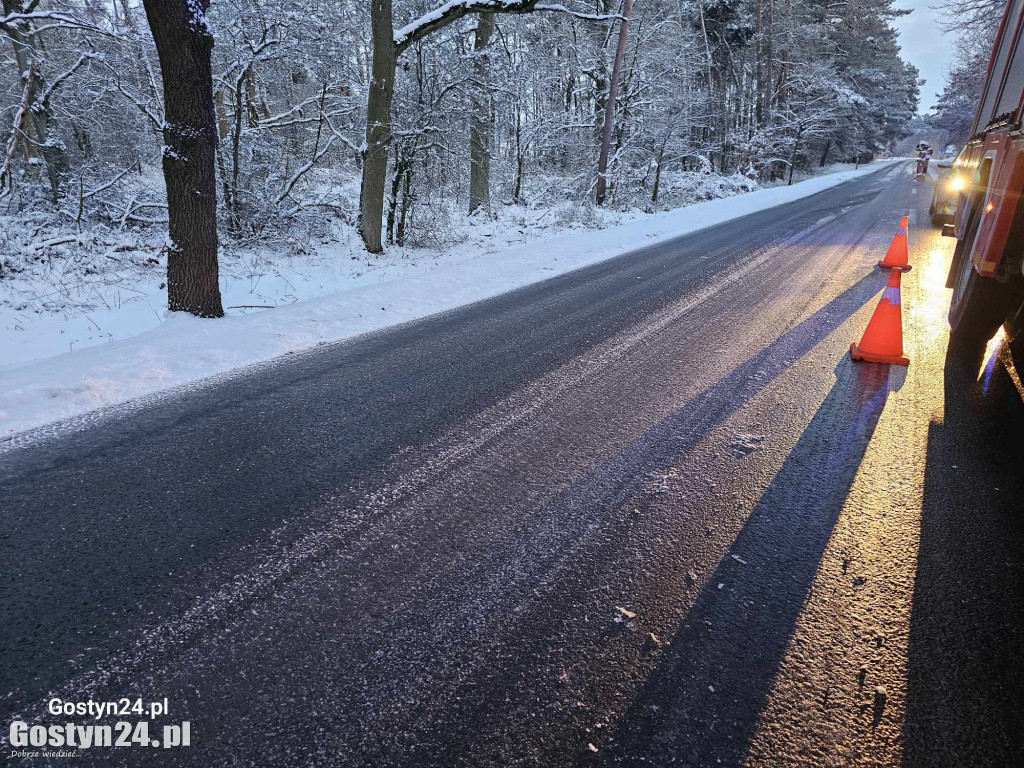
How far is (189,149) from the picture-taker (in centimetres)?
569

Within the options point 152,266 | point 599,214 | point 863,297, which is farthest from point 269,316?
point 599,214

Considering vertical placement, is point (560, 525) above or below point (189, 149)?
below

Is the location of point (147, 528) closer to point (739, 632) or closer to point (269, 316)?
point (739, 632)

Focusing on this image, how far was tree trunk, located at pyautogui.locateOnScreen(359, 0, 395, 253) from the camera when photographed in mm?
9477

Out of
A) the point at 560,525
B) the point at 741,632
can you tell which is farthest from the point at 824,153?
the point at 741,632

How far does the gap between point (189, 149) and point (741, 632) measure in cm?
672

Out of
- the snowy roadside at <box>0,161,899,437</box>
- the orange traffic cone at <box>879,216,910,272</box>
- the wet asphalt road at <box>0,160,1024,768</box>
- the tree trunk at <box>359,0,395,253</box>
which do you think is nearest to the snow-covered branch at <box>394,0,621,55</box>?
the tree trunk at <box>359,0,395,253</box>

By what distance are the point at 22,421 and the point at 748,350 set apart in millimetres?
A: 5617

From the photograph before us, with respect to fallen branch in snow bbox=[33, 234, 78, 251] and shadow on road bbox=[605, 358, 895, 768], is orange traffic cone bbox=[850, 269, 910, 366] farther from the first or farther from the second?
fallen branch in snow bbox=[33, 234, 78, 251]

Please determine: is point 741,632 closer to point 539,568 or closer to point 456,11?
point 539,568

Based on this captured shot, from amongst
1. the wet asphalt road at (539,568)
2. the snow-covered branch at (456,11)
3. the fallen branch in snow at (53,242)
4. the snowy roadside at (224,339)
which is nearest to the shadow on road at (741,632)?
the wet asphalt road at (539,568)

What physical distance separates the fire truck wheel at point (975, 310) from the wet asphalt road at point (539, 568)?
39 centimetres

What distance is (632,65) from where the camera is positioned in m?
19.7

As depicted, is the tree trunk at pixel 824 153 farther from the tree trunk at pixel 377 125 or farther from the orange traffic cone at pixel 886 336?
the orange traffic cone at pixel 886 336
